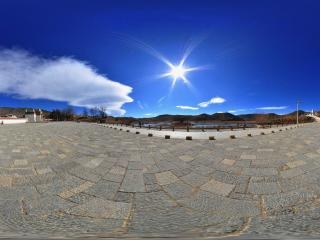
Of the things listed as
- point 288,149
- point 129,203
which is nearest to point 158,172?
point 129,203

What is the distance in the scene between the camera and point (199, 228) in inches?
169

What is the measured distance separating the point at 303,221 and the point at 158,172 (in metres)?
3.34

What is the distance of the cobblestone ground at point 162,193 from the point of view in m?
4.34

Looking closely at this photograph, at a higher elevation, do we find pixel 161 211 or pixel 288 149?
pixel 288 149

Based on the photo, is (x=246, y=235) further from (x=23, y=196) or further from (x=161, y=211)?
(x=23, y=196)

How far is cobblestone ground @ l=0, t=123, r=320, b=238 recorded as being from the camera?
14.2 feet

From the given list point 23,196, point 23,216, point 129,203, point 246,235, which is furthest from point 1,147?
point 246,235

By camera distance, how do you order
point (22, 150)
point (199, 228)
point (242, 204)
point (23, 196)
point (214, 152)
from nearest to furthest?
point (199, 228), point (242, 204), point (23, 196), point (214, 152), point (22, 150)

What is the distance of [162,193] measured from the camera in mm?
5688

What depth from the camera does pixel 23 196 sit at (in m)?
5.64

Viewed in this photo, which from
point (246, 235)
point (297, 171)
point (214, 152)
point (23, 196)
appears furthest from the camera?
point (214, 152)

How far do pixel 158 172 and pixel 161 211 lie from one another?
5.83 feet

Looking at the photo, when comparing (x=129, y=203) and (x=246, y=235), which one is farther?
(x=129, y=203)

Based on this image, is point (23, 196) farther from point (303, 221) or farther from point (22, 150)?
point (303, 221)
